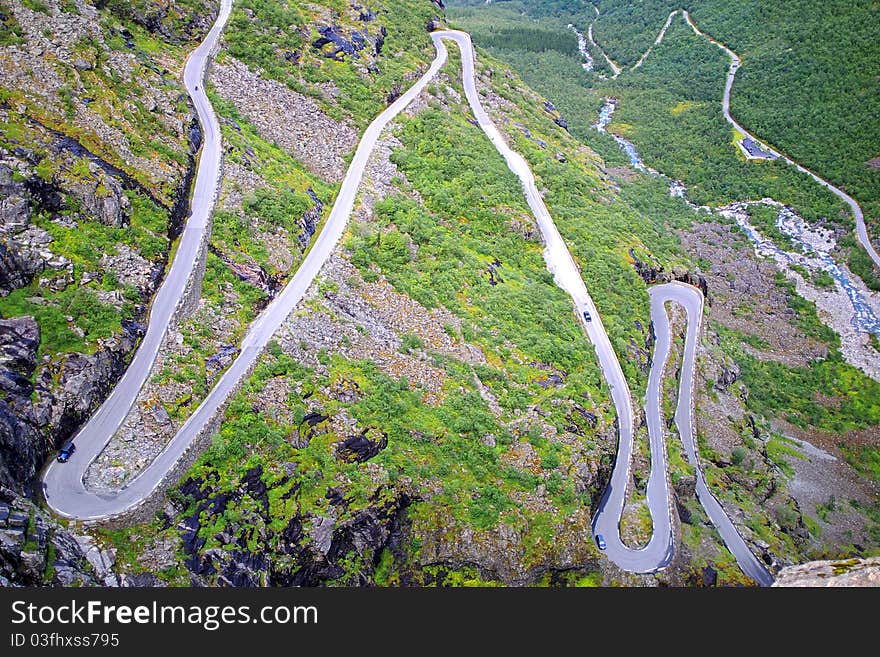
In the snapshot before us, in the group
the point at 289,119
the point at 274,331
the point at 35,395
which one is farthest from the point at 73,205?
the point at 289,119

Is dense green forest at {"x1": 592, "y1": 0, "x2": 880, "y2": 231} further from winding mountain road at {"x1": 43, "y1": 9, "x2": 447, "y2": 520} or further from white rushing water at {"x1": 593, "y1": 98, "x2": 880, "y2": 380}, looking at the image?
winding mountain road at {"x1": 43, "y1": 9, "x2": 447, "y2": 520}

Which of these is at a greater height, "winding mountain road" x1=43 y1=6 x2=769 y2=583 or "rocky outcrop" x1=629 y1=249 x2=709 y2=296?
"rocky outcrop" x1=629 y1=249 x2=709 y2=296

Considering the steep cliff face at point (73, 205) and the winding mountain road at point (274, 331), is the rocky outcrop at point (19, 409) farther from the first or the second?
the winding mountain road at point (274, 331)

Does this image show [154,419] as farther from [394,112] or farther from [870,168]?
[870,168]

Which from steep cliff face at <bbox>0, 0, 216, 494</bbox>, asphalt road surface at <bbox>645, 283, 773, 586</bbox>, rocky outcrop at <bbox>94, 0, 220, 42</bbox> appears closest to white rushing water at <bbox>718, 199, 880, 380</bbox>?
asphalt road surface at <bbox>645, 283, 773, 586</bbox>

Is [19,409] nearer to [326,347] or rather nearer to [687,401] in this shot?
[326,347]

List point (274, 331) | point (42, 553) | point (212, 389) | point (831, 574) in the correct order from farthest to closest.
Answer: point (274, 331) < point (831, 574) < point (212, 389) < point (42, 553)
